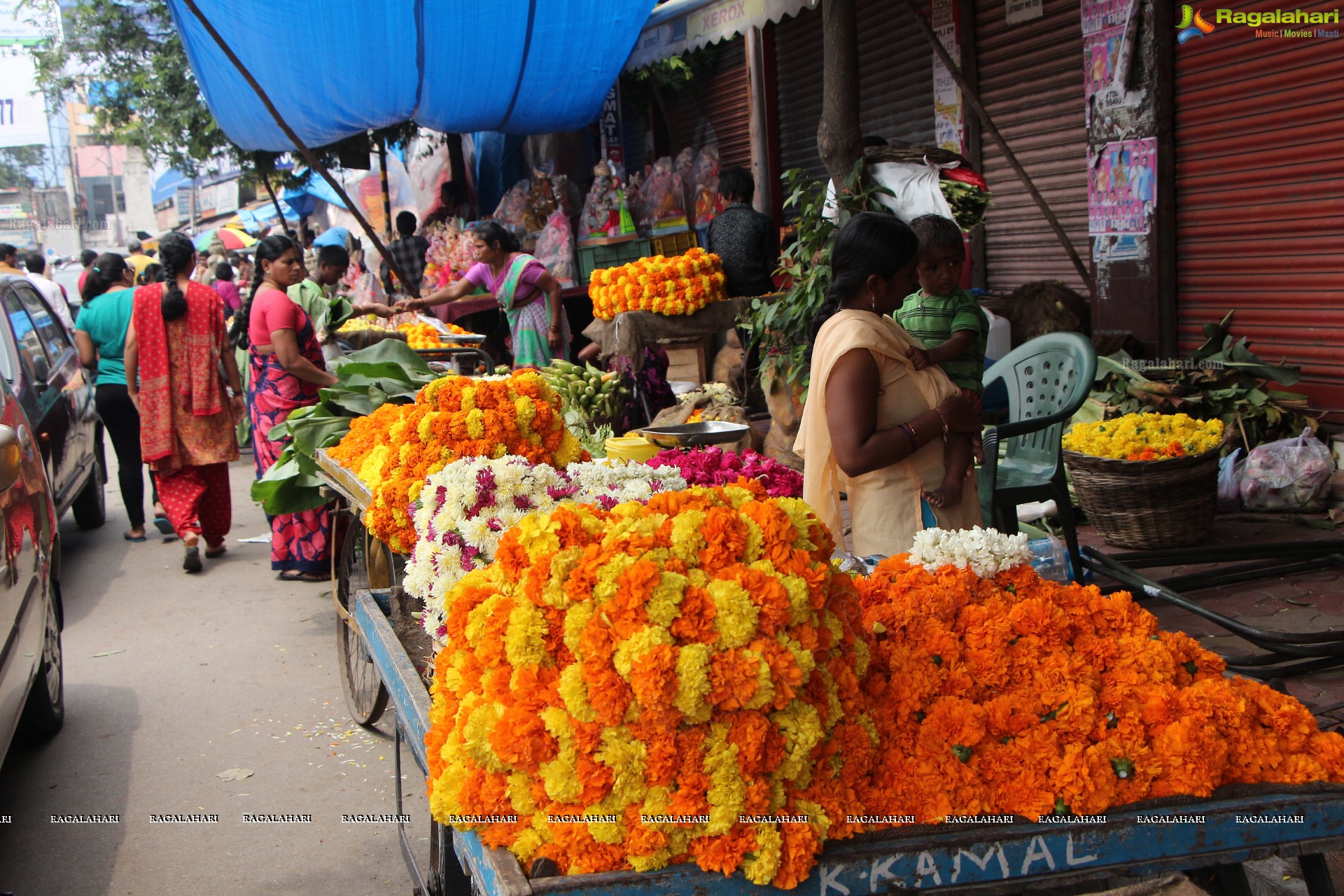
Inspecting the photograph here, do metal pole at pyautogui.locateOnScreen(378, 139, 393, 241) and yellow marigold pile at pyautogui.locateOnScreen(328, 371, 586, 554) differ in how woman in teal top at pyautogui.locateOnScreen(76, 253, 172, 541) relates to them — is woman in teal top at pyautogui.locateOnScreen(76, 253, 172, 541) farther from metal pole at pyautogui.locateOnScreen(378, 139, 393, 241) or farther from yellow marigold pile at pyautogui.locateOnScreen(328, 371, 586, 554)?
metal pole at pyautogui.locateOnScreen(378, 139, 393, 241)

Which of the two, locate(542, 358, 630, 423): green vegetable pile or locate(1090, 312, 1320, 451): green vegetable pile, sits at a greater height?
locate(542, 358, 630, 423): green vegetable pile

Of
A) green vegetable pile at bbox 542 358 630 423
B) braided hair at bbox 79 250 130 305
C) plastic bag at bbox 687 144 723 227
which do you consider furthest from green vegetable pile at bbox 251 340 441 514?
plastic bag at bbox 687 144 723 227

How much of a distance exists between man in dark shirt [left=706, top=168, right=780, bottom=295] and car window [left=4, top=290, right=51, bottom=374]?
444 cm

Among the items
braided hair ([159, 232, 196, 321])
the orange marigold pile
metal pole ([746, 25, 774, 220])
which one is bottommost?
the orange marigold pile

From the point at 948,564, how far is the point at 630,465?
1.03 meters

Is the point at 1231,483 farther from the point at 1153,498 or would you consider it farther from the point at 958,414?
the point at 958,414

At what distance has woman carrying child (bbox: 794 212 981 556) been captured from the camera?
105 inches

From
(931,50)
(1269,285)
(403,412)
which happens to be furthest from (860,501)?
(931,50)

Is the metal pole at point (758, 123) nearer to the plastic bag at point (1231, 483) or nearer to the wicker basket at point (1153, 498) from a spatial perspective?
the plastic bag at point (1231, 483)

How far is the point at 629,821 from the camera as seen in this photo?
1.54 metres

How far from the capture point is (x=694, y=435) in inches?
150

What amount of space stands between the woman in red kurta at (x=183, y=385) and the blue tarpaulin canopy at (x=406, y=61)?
1.76 metres

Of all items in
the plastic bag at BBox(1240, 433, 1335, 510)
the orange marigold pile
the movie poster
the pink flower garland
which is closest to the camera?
the orange marigold pile

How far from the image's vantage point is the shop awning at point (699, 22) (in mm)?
6441
